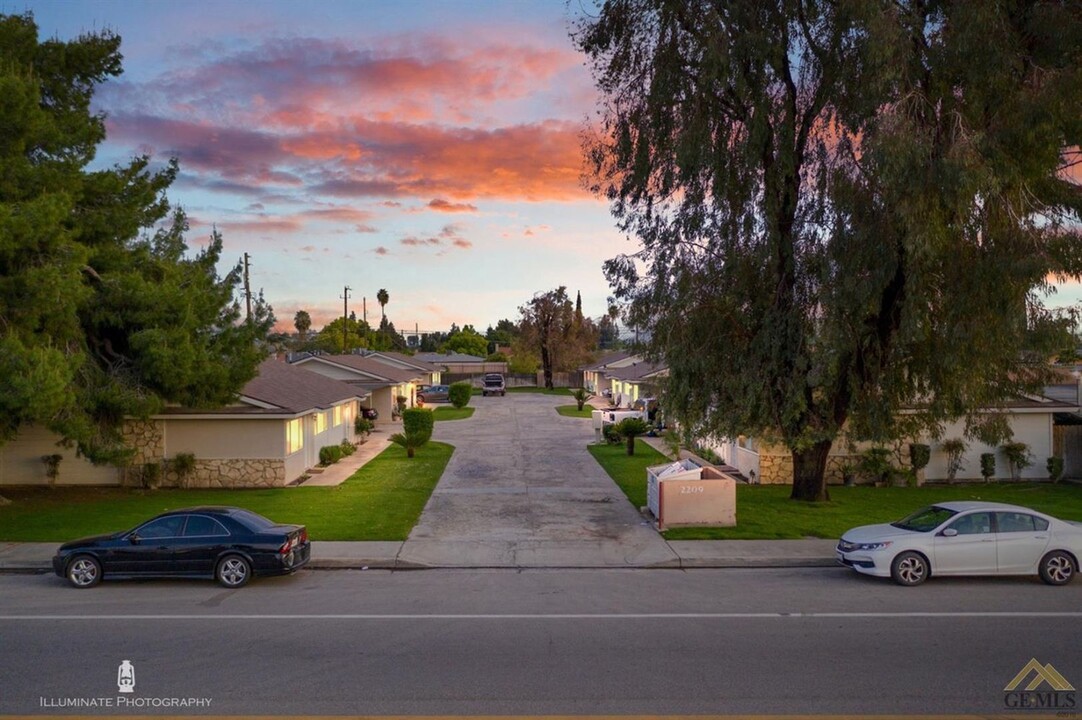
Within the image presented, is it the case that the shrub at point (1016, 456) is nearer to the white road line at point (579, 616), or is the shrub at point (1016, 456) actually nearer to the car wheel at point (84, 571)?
the white road line at point (579, 616)

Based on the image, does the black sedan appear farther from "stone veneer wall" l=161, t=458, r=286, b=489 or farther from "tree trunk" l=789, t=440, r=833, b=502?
"tree trunk" l=789, t=440, r=833, b=502

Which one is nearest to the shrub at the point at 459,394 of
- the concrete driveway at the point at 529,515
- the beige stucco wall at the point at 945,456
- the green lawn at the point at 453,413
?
the green lawn at the point at 453,413

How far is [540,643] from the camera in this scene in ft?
35.7

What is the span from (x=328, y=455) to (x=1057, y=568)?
77.7ft

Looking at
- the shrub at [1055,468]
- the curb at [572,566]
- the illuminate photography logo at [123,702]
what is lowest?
the curb at [572,566]

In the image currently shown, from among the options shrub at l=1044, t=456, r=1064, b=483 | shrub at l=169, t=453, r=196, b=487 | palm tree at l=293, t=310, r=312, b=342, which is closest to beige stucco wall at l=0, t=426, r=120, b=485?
shrub at l=169, t=453, r=196, b=487

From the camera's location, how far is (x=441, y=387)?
75125 mm

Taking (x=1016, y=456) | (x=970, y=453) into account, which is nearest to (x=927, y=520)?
(x=970, y=453)

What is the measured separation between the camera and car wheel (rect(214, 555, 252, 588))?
1432cm

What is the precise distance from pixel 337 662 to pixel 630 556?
26.7 ft

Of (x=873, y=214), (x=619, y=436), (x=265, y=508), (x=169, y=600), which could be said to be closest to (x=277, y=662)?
(x=169, y=600)

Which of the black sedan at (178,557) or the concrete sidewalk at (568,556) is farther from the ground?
the black sedan at (178,557)

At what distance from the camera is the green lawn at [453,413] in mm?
54438

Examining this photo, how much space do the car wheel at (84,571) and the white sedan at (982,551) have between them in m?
12.9
